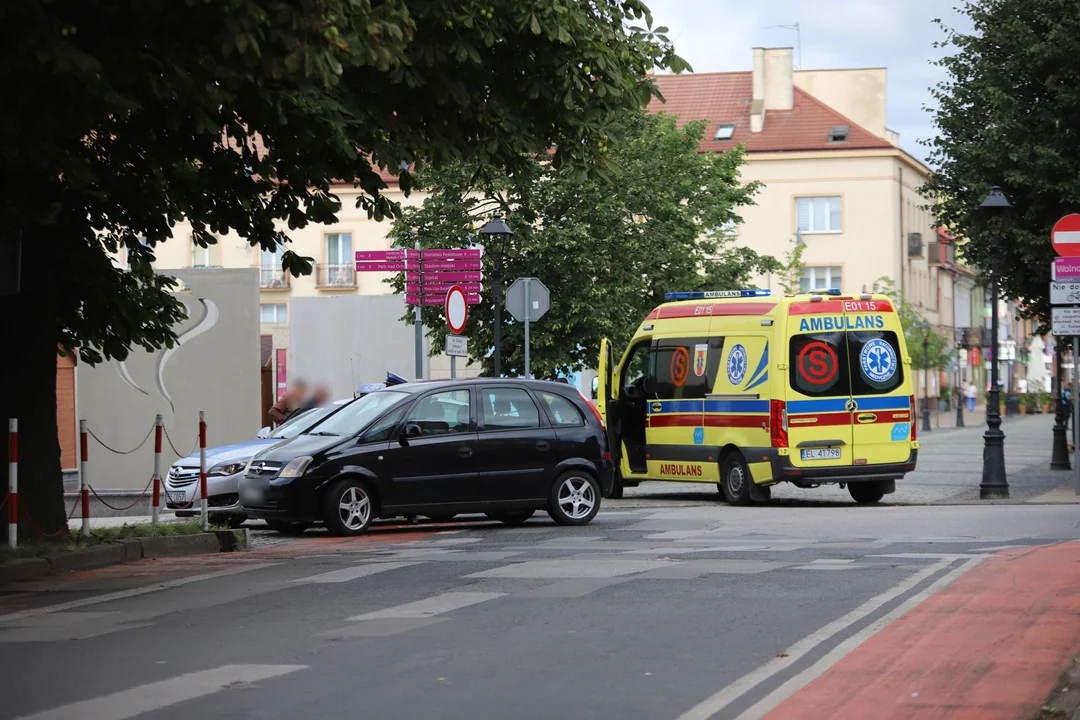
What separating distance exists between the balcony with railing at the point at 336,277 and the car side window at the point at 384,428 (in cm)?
5596

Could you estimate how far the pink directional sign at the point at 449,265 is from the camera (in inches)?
1064

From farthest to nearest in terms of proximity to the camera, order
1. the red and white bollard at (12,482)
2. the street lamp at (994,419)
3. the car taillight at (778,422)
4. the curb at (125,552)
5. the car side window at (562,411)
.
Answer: the street lamp at (994,419), the car taillight at (778,422), the car side window at (562,411), the red and white bollard at (12,482), the curb at (125,552)

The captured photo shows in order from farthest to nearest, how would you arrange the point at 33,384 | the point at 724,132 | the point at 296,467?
the point at 724,132, the point at 296,467, the point at 33,384

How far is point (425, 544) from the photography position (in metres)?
16.1

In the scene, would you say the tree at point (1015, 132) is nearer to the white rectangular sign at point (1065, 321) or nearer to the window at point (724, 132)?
the white rectangular sign at point (1065, 321)

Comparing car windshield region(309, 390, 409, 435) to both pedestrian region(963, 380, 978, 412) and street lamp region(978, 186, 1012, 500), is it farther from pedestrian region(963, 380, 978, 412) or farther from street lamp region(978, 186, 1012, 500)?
→ pedestrian region(963, 380, 978, 412)

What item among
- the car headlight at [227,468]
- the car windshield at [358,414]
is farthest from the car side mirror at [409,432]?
the car headlight at [227,468]

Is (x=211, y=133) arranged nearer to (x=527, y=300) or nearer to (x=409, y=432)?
(x=409, y=432)

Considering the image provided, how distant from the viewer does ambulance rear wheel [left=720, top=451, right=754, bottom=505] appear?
21766mm

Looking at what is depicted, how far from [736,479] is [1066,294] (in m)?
5.04

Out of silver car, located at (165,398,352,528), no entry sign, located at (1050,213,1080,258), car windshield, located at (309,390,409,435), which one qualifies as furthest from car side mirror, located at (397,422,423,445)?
no entry sign, located at (1050,213,1080,258)

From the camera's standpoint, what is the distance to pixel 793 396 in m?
21.2

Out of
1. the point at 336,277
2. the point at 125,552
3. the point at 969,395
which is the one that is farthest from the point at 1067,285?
the point at 969,395

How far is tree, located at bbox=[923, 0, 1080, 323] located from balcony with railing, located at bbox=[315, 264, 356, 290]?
4539cm
